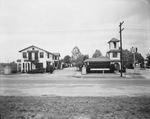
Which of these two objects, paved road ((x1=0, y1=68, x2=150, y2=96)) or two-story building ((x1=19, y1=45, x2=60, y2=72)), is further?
two-story building ((x1=19, y1=45, x2=60, y2=72))

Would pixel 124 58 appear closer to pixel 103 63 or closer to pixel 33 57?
pixel 103 63

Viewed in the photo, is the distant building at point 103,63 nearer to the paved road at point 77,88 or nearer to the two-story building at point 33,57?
the two-story building at point 33,57

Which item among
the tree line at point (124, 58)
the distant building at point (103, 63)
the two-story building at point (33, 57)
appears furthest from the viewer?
the tree line at point (124, 58)

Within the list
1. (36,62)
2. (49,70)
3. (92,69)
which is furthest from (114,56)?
(36,62)

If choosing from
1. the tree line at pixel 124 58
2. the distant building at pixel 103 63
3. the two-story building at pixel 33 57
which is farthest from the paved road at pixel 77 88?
the tree line at pixel 124 58

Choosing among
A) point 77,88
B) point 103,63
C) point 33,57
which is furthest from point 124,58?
point 77,88

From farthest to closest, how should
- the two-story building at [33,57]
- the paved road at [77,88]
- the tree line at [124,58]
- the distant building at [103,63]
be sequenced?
the tree line at [124,58] → the two-story building at [33,57] → the distant building at [103,63] → the paved road at [77,88]

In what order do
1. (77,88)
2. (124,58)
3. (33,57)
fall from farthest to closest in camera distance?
1. (124,58)
2. (33,57)
3. (77,88)

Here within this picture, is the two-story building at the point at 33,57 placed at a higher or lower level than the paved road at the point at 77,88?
higher

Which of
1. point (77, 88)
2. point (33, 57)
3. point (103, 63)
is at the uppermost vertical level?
point (33, 57)

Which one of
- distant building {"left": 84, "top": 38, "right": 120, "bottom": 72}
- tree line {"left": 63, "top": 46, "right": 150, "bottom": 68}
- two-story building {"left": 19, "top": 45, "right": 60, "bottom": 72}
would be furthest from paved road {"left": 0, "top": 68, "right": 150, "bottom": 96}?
tree line {"left": 63, "top": 46, "right": 150, "bottom": 68}

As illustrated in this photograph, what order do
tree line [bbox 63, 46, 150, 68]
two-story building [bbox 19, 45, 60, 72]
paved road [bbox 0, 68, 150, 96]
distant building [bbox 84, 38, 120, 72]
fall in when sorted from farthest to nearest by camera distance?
1. tree line [bbox 63, 46, 150, 68]
2. two-story building [bbox 19, 45, 60, 72]
3. distant building [bbox 84, 38, 120, 72]
4. paved road [bbox 0, 68, 150, 96]

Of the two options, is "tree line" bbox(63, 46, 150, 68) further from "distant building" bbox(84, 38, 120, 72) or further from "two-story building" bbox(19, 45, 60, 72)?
"two-story building" bbox(19, 45, 60, 72)

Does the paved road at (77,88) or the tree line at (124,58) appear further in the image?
the tree line at (124,58)
